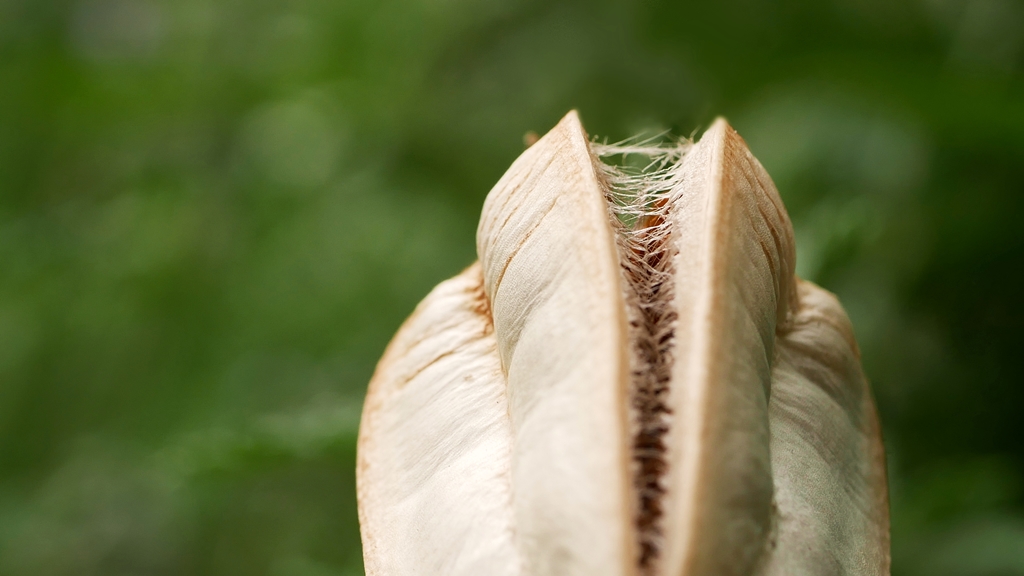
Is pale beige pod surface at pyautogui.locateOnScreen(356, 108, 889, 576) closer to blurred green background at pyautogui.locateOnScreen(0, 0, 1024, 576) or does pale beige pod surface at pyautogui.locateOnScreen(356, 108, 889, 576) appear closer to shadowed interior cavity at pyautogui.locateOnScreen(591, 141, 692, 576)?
shadowed interior cavity at pyautogui.locateOnScreen(591, 141, 692, 576)

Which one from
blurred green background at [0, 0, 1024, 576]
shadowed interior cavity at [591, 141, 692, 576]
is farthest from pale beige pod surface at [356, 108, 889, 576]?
blurred green background at [0, 0, 1024, 576]

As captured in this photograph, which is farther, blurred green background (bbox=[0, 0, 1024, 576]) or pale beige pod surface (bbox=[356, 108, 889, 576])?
blurred green background (bbox=[0, 0, 1024, 576])

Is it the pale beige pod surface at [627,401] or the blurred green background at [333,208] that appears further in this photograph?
the blurred green background at [333,208]

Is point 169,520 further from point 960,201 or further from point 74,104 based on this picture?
point 960,201

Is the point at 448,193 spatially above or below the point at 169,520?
above

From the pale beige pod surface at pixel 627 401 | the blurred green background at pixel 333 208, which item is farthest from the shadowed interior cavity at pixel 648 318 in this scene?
the blurred green background at pixel 333 208

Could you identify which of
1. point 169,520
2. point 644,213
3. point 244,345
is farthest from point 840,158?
point 169,520

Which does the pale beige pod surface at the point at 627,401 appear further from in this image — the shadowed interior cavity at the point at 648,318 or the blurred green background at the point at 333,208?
the blurred green background at the point at 333,208
